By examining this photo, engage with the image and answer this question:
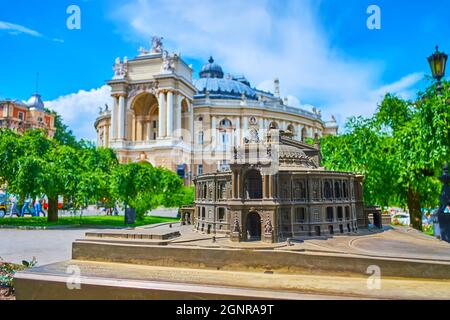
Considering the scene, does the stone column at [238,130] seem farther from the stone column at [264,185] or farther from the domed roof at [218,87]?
the stone column at [264,185]

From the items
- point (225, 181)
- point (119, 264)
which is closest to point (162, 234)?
point (119, 264)

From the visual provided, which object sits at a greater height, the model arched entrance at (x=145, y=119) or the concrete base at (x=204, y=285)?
the model arched entrance at (x=145, y=119)

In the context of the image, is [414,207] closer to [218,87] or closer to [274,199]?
[274,199]

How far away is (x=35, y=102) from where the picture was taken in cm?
8538

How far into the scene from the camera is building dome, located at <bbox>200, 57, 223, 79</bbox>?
10225 centimetres

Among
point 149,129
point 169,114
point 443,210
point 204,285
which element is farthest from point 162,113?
point 204,285

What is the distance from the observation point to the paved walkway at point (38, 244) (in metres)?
21.2

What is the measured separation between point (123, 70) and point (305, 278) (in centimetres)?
6147

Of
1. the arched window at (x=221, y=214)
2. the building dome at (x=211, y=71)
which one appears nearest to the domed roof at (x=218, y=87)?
the building dome at (x=211, y=71)

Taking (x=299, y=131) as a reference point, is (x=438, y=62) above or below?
below

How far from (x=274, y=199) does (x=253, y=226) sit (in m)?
2.14

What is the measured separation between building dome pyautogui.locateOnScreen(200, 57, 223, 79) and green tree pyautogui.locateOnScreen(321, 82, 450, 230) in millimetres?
68929

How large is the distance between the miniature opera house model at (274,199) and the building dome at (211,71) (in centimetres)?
8068
